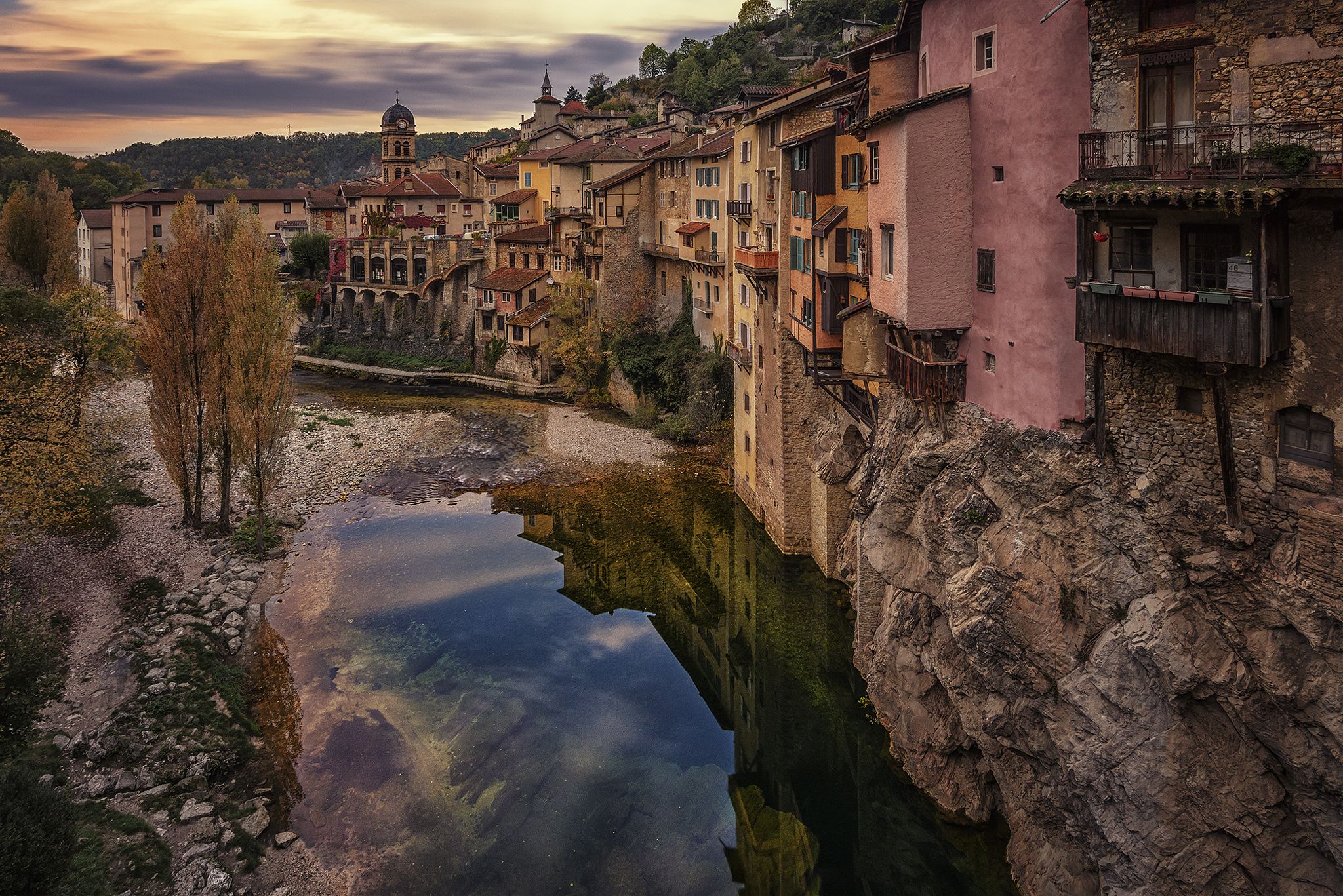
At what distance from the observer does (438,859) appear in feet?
54.4

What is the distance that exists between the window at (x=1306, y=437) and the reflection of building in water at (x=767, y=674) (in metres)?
8.48

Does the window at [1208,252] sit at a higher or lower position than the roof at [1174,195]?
lower

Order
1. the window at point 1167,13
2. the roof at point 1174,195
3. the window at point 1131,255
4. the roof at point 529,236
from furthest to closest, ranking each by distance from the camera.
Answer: the roof at point 529,236
the window at point 1131,255
the window at point 1167,13
the roof at point 1174,195

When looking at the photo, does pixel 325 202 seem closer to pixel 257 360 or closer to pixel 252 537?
pixel 257 360

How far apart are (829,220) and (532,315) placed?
3509 centimetres

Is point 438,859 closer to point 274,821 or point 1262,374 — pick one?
point 274,821

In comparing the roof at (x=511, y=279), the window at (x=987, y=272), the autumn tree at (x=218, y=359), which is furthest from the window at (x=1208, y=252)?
the roof at (x=511, y=279)

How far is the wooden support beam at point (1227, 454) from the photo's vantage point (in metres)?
11.0

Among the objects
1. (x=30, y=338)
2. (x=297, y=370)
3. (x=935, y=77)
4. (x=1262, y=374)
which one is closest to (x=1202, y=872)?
(x=1262, y=374)

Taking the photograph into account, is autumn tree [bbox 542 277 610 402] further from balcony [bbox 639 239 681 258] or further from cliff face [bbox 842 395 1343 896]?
cliff face [bbox 842 395 1343 896]

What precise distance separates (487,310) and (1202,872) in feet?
180

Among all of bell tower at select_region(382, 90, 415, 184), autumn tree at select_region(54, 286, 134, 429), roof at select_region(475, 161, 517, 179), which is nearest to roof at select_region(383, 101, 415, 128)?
bell tower at select_region(382, 90, 415, 184)

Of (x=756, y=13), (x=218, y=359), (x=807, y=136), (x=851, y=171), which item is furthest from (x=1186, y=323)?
(x=756, y=13)

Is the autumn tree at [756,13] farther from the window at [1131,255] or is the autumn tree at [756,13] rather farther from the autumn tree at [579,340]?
the window at [1131,255]
